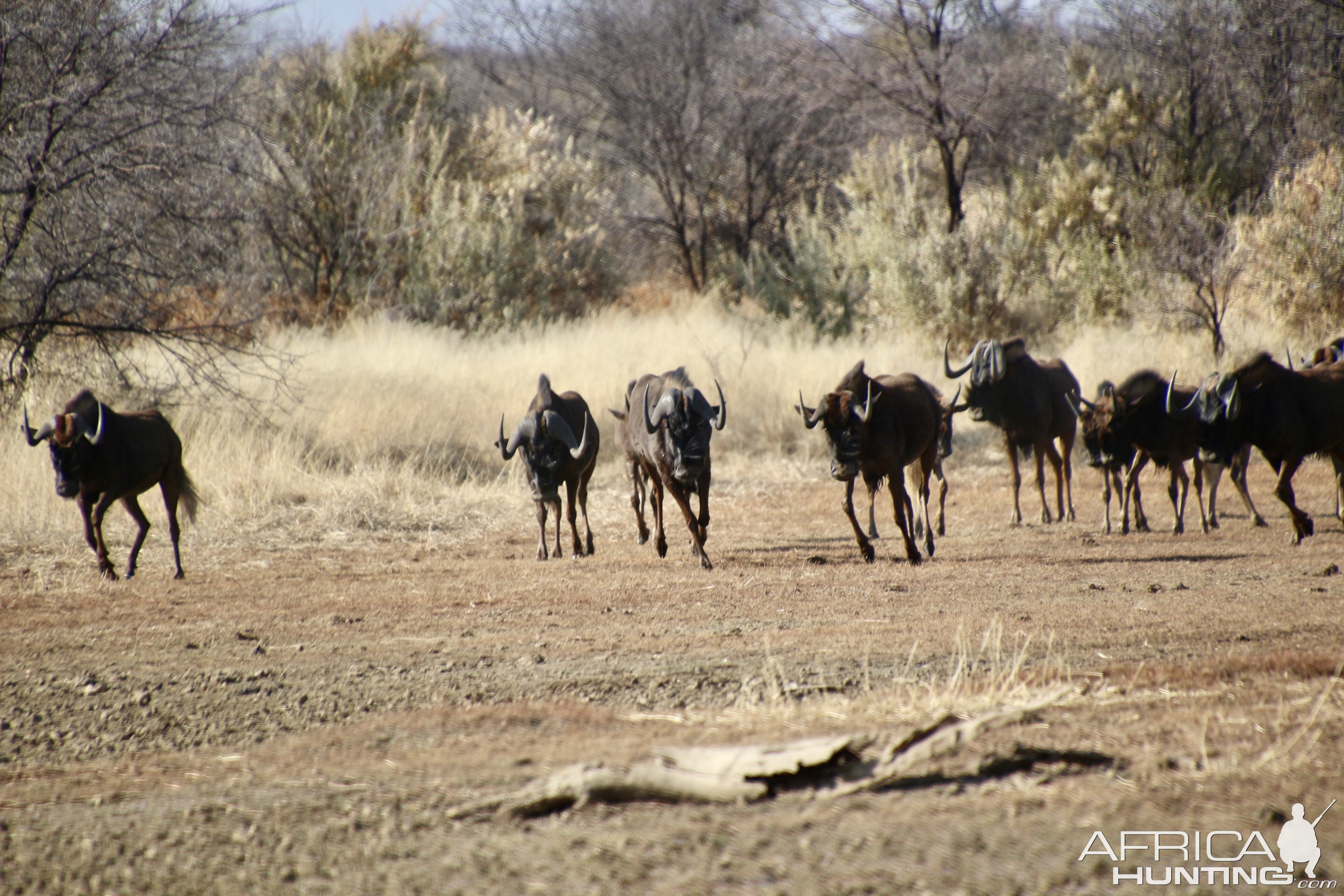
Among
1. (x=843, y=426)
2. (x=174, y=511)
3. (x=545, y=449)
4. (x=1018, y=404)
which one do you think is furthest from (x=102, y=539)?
(x=1018, y=404)

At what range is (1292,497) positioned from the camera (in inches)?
375

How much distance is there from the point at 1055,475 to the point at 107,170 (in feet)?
36.2

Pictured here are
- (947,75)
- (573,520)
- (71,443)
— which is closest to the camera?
(71,443)

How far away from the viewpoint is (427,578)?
952 centimetres

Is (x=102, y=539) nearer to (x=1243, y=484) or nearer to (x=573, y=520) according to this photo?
(x=573, y=520)

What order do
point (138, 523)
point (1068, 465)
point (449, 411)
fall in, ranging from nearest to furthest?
point (138, 523), point (1068, 465), point (449, 411)

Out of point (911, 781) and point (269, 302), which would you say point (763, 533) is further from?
point (269, 302)

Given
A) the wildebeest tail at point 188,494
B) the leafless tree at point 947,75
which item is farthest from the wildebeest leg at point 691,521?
the leafless tree at point 947,75

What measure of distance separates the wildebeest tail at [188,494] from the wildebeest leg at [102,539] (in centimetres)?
71

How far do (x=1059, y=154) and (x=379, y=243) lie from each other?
16.5 meters

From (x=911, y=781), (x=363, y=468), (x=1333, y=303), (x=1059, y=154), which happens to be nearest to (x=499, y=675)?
(x=911, y=781)

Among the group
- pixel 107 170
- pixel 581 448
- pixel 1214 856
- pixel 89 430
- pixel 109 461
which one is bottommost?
pixel 1214 856

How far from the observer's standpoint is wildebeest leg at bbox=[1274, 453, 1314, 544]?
376 inches

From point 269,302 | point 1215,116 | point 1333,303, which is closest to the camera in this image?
point 1333,303
